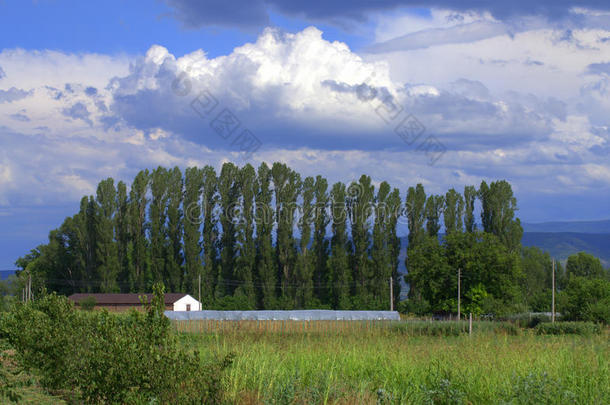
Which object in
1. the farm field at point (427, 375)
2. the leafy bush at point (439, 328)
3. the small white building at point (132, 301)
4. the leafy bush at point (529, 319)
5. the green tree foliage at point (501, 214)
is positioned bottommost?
the leafy bush at point (529, 319)

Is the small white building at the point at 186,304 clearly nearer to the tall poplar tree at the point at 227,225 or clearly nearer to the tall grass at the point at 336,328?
the tall poplar tree at the point at 227,225

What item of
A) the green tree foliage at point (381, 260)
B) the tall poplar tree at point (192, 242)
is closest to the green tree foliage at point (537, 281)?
the green tree foliage at point (381, 260)

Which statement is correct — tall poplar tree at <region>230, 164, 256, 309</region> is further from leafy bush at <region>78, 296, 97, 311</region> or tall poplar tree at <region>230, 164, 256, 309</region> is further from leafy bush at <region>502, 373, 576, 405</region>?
leafy bush at <region>502, 373, 576, 405</region>

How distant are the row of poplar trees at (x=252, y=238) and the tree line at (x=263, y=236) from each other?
0.09 metres

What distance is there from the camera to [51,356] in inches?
432

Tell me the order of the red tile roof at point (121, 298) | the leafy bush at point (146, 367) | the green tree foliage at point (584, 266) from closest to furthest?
the leafy bush at point (146, 367)
the red tile roof at point (121, 298)
the green tree foliage at point (584, 266)

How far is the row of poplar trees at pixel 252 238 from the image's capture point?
5516 centimetres

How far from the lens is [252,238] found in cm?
5562

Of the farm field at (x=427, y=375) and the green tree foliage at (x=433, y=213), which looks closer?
the farm field at (x=427, y=375)

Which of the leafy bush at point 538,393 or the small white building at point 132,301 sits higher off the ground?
the leafy bush at point 538,393

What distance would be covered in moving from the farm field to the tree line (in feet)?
137

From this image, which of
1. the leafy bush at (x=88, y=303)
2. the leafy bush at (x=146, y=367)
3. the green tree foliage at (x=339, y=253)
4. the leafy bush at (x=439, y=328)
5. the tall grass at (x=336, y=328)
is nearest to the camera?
the leafy bush at (x=146, y=367)

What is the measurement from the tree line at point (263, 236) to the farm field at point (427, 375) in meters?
41.8

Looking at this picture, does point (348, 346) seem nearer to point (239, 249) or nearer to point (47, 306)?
point (47, 306)
